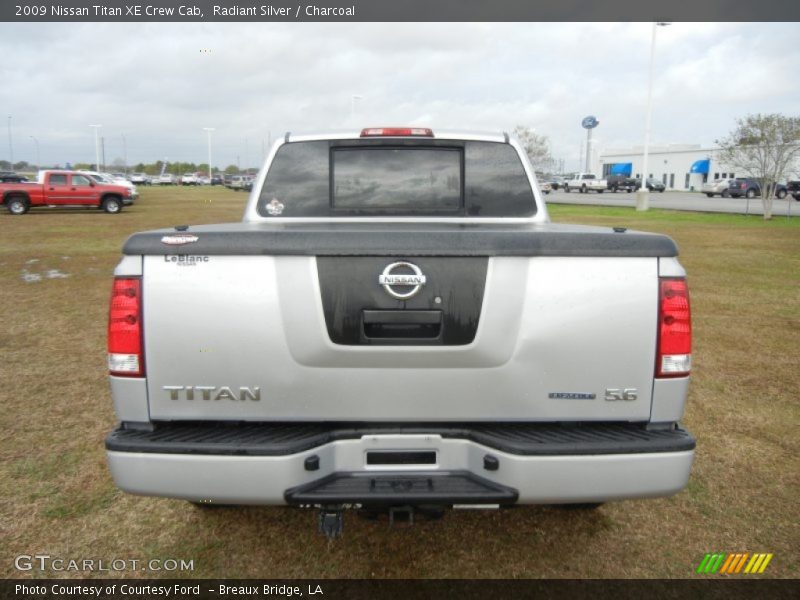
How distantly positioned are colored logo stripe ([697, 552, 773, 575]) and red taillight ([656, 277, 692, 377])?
3.88ft

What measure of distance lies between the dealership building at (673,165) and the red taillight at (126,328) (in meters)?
79.1

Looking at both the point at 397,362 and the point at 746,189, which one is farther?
the point at 746,189

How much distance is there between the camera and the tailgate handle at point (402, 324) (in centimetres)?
243

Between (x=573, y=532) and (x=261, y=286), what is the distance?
7.06ft

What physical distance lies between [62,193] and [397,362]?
2901 cm

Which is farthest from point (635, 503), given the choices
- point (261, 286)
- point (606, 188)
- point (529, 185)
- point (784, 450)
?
point (606, 188)

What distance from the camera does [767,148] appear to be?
2492cm

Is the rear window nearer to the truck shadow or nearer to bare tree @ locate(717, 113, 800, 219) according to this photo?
the truck shadow

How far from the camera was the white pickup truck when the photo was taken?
5853 cm

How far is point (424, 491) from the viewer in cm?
243

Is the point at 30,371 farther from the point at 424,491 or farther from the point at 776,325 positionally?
the point at 776,325

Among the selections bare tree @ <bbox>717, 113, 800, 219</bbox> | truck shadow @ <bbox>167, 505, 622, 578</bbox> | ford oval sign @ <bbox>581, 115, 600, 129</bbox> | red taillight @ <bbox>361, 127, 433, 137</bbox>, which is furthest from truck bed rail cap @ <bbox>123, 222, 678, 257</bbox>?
ford oval sign @ <bbox>581, 115, 600, 129</bbox>

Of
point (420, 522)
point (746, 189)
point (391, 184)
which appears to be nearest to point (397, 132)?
point (391, 184)

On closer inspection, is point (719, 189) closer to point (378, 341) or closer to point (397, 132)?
point (397, 132)
